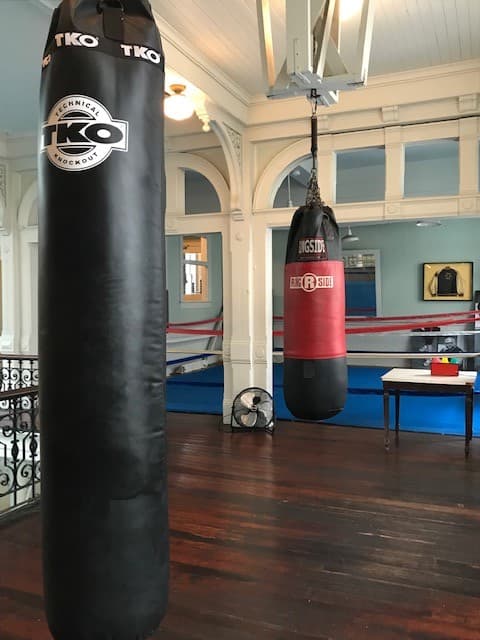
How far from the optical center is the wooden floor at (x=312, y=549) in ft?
7.83

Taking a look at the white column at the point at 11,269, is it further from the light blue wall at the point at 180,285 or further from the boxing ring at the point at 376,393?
the light blue wall at the point at 180,285

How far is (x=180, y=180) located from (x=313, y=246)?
13.4 ft

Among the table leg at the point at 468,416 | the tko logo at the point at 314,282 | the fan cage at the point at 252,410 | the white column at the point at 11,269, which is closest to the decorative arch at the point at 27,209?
the white column at the point at 11,269

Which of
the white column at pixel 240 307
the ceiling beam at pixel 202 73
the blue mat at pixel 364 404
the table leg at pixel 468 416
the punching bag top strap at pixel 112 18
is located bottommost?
the blue mat at pixel 364 404

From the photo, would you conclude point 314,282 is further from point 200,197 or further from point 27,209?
point 200,197

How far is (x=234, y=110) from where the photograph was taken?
223 inches

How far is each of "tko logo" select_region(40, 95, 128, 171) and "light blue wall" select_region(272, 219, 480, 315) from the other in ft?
32.0

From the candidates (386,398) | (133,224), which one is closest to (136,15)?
(133,224)

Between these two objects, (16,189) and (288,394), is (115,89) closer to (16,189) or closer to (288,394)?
(288,394)

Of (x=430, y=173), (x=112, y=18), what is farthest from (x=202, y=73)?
(x=430, y=173)

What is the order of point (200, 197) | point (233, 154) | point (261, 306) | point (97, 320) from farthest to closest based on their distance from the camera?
1. point (200, 197)
2. point (261, 306)
3. point (233, 154)
4. point (97, 320)

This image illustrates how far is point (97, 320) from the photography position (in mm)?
1133

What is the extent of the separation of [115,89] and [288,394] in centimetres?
230

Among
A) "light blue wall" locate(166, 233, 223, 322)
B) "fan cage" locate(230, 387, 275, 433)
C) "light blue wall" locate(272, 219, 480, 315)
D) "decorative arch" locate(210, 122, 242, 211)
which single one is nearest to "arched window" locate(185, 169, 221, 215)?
"light blue wall" locate(166, 233, 223, 322)
